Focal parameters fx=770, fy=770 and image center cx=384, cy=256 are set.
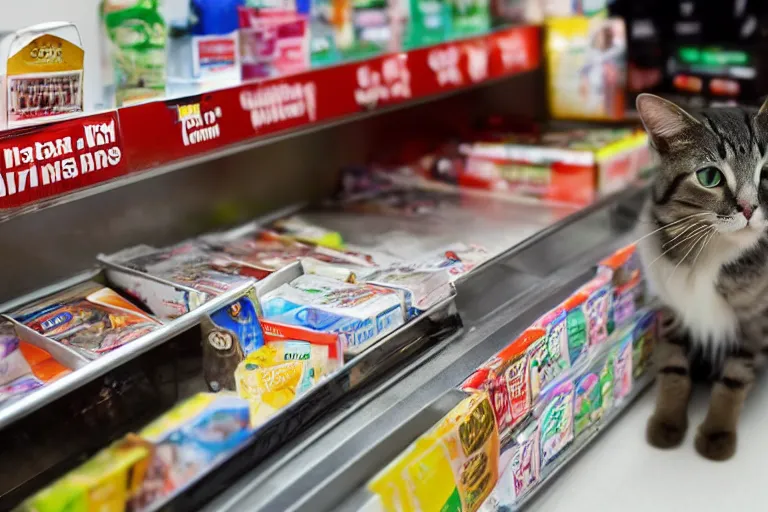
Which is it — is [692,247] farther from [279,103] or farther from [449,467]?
[279,103]

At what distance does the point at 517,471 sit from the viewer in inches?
49.4

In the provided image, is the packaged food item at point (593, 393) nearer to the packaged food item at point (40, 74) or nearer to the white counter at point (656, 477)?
the white counter at point (656, 477)

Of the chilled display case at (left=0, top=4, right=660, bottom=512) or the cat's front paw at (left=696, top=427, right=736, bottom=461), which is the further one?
the cat's front paw at (left=696, top=427, right=736, bottom=461)

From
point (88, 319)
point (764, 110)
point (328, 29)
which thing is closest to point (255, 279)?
point (88, 319)

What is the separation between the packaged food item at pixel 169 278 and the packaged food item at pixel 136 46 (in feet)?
0.96

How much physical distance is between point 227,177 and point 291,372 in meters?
0.77

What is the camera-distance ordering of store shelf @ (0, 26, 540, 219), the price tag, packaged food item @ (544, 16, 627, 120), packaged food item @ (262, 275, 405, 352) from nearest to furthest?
store shelf @ (0, 26, 540, 219)
packaged food item @ (262, 275, 405, 352)
the price tag
packaged food item @ (544, 16, 627, 120)

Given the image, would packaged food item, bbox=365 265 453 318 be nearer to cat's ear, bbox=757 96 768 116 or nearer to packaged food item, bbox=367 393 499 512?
packaged food item, bbox=367 393 499 512

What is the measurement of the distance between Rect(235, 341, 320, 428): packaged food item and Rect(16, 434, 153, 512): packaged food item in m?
0.19

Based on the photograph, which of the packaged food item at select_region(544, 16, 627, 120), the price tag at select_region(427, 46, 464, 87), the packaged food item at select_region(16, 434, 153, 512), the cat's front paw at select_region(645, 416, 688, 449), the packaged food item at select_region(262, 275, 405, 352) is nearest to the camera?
the packaged food item at select_region(16, 434, 153, 512)

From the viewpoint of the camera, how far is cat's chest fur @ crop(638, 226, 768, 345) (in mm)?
1422

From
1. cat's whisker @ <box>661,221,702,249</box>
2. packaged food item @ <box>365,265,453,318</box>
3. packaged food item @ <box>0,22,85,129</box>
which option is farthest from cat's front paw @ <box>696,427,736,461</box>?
packaged food item @ <box>0,22,85,129</box>

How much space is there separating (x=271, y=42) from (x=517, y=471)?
2.92ft

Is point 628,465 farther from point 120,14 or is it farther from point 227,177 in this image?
point 120,14
